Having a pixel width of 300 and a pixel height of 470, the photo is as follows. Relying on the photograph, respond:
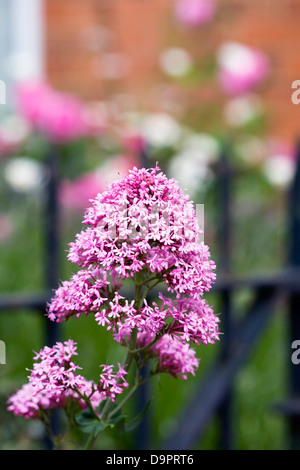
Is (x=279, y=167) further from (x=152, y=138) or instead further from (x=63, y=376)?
(x=63, y=376)

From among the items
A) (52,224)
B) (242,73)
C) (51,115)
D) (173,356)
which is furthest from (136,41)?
(173,356)

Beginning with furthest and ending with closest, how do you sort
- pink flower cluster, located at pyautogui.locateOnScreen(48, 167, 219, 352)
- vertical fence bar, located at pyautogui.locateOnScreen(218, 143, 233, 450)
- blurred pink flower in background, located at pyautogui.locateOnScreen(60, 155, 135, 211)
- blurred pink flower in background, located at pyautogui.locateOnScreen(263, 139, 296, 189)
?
blurred pink flower in background, located at pyautogui.locateOnScreen(263, 139, 296, 189) → vertical fence bar, located at pyautogui.locateOnScreen(218, 143, 233, 450) → blurred pink flower in background, located at pyautogui.locateOnScreen(60, 155, 135, 211) → pink flower cluster, located at pyautogui.locateOnScreen(48, 167, 219, 352)

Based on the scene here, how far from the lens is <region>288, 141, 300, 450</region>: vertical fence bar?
2012 mm

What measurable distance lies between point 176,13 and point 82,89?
1.98ft

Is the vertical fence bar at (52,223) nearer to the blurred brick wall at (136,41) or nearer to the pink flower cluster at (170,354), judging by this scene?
the pink flower cluster at (170,354)

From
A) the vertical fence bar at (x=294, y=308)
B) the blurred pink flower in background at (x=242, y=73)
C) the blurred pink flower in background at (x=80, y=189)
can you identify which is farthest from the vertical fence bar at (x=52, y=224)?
the blurred pink flower in background at (x=242, y=73)

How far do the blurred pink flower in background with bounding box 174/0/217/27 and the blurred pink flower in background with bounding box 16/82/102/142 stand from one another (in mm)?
1048

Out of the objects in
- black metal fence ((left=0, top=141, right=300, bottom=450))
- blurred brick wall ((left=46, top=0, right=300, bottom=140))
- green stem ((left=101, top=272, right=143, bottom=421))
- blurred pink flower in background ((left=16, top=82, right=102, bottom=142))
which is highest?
blurred brick wall ((left=46, top=0, right=300, bottom=140))

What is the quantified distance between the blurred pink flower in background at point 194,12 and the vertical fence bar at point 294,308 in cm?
107

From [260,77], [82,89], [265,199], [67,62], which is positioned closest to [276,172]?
[265,199]

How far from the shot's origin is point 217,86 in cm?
317

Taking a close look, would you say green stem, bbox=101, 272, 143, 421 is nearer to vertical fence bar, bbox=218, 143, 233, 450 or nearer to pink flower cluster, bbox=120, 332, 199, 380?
pink flower cluster, bbox=120, 332, 199, 380

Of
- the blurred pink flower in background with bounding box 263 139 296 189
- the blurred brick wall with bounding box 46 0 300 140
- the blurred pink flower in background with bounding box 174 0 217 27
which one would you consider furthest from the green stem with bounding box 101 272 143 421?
the blurred brick wall with bounding box 46 0 300 140

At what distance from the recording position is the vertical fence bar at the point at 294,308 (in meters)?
2.01
